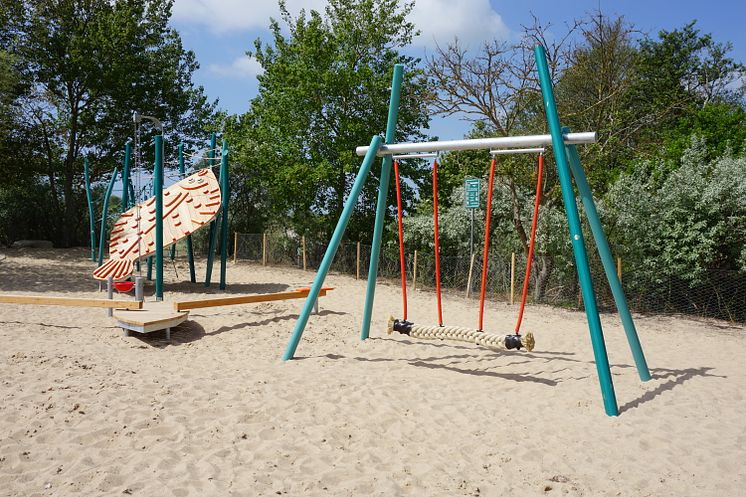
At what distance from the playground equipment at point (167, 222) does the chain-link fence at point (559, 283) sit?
15.2ft

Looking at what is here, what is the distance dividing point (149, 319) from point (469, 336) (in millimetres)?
3816

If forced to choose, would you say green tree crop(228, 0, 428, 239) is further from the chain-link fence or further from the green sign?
the green sign

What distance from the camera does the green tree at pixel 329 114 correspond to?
1664cm

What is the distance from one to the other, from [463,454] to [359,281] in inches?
414

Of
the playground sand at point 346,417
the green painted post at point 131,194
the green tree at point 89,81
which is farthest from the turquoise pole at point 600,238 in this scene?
the green tree at point 89,81

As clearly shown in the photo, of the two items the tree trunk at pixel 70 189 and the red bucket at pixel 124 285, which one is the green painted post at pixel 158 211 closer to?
the red bucket at pixel 124 285

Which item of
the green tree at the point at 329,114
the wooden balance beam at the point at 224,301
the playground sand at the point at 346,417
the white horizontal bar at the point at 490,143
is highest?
the green tree at the point at 329,114

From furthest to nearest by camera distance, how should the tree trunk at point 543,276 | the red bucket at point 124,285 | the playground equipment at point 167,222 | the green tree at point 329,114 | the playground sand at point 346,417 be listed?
1. the green tree at point 329,114
2. the tree trunk at point 543,276
3. the playground equipment at point 167,222
4. the red bucket at point 124,285
5. the playground sand at point 346,417

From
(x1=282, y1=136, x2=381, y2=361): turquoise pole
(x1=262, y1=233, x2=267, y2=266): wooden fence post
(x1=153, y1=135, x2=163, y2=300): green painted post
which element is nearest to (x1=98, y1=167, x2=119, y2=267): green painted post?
(x1=153, y1=135, x2=163, y2=300): green painted post

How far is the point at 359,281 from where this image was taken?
14211 millimetres

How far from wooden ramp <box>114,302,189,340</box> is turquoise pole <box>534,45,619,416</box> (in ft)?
15.7

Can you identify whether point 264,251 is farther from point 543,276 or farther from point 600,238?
point 600,238

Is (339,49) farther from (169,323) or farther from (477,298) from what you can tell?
(169,323)

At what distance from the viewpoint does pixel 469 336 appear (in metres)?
5.52
